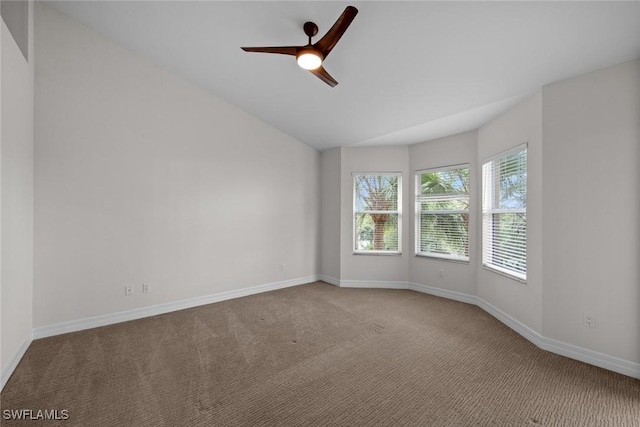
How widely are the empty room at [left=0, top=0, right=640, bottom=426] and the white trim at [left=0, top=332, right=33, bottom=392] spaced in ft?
0.07

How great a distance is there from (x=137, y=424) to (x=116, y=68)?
381cm

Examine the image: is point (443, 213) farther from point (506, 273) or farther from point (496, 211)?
point (506, 273)

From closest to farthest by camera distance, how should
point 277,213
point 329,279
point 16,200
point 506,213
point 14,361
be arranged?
point 14,361 → point 16,200 → point 506,213 → point 277,213 → point 329,279

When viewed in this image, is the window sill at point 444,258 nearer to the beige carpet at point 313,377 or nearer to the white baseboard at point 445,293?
the white baseboard at point 445,293

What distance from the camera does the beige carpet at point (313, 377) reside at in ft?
6.42

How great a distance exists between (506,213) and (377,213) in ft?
6.93

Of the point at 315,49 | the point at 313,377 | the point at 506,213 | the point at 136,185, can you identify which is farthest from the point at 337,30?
the point at 136,185

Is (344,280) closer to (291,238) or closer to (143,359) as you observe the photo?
(291,238)

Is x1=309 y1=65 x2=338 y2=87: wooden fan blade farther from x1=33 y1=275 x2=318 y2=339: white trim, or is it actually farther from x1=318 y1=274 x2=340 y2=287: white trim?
x1=318 y1=274 x2=340 y2=287: white trim

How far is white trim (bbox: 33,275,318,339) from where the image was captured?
318 centimetres

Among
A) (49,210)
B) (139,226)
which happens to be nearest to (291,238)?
(139,226)

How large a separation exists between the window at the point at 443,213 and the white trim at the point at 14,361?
16.4 ft

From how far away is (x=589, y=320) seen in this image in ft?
8.69

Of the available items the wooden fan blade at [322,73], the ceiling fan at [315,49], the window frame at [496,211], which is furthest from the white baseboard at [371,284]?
the ceiling fan at [315,49]
